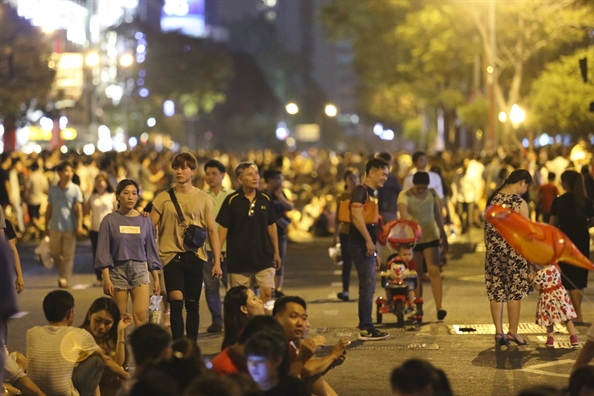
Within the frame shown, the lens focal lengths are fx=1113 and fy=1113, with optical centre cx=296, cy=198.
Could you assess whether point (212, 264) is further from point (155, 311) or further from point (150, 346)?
point (150, 346)

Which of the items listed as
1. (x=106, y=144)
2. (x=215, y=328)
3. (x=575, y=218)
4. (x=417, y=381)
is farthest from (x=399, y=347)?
(x=106, y=144)

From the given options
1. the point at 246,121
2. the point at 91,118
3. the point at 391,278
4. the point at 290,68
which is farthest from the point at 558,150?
the point at 290,68

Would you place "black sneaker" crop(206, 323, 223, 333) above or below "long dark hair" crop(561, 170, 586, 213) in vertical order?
below

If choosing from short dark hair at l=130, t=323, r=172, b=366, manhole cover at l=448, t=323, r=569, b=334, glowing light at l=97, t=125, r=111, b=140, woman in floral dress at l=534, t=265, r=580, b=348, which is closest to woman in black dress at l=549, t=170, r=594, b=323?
manhole cover at l=448, t=323, r=569, b=334

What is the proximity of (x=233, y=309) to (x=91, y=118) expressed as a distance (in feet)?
235

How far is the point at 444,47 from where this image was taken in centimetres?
4200

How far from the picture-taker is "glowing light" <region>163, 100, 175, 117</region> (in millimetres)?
84375

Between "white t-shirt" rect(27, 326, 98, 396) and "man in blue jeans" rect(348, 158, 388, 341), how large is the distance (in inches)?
179

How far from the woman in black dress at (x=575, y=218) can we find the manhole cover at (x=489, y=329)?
47cm

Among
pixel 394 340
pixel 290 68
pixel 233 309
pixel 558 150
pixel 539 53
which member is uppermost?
pixel 290 68

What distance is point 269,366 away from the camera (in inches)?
237

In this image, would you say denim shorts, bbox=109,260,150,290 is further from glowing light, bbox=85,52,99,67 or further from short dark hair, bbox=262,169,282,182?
glowing light, bbox=85,52,99,67

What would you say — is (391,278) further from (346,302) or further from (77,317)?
(77,317)

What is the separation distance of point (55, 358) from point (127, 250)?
91.2 inches
